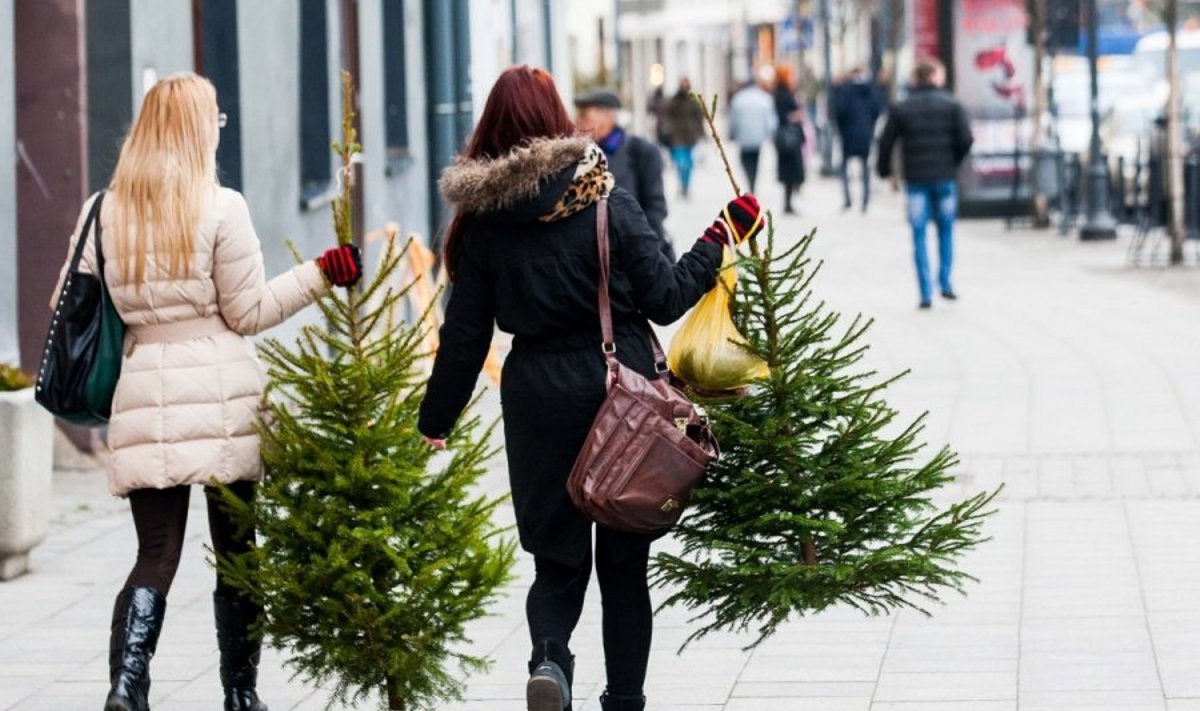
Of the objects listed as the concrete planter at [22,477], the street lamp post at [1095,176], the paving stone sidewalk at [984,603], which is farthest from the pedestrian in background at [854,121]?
the concrete planter at [22,477]

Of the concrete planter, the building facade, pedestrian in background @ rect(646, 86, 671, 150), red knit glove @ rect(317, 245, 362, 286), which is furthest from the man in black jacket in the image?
pedestrian in background @ rect(646, 86, 671, 150)

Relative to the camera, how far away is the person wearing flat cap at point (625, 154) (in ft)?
39.1

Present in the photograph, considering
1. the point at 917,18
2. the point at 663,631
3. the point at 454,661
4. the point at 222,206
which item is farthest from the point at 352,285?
the point at 917,18

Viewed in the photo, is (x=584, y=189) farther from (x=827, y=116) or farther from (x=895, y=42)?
(x=895, y=42)

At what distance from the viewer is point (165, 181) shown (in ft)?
19.2

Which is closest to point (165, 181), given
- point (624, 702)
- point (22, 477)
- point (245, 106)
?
point (624, 702)

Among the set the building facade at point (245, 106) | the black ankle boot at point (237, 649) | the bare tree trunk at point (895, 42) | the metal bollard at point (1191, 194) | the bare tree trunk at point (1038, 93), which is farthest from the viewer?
the bare tree trunk at point (895, 42)

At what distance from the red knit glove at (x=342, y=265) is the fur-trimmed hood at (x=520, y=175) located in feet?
1.26

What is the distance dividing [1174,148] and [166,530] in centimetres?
1608

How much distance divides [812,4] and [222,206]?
55205 millimetres

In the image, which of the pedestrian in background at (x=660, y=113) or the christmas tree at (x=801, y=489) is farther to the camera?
the pedestrian in background at (x=660, y=113)

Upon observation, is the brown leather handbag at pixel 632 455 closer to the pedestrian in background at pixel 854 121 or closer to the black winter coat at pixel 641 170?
the black winter coat at pixel 641 170

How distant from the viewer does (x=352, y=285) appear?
5836mm

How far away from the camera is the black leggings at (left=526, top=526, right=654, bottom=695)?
5.62 meters
